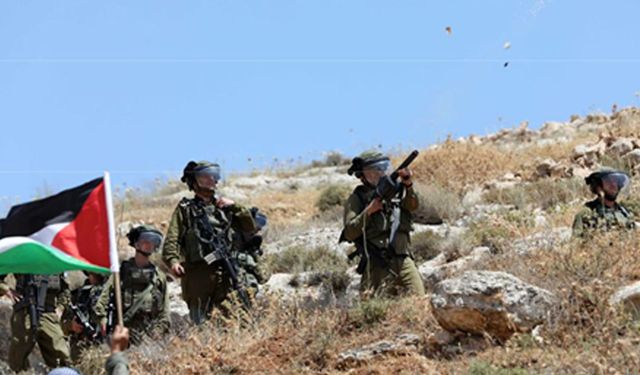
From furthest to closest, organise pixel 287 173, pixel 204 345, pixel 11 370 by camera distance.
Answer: pixel 287 173, pixel 11 370, pixel 204 345

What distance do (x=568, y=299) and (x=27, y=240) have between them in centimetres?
369

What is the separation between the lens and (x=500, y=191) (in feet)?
60.4

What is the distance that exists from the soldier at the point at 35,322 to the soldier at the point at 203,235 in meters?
1.55

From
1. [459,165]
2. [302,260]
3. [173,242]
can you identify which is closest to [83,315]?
[173,242]

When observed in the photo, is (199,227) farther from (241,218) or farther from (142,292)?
(142,292)

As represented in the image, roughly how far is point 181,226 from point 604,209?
11.9ft

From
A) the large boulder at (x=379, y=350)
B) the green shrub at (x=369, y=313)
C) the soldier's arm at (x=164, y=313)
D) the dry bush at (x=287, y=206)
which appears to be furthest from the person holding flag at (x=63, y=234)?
the dry bush at (x=287, y=206)

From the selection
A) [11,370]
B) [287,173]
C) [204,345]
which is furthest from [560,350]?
[287,173]

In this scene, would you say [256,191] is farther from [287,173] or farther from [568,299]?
[568,299]

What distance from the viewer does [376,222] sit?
1104 centimetres

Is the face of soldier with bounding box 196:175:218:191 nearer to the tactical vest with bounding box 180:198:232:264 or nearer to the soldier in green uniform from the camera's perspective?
the tactical vest with bounding box 180:198:232:264

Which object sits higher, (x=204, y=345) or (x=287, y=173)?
(x=287, y=173)

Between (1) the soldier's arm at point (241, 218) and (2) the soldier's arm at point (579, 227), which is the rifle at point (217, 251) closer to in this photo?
(1) the soldier's arm at point (241, 218)

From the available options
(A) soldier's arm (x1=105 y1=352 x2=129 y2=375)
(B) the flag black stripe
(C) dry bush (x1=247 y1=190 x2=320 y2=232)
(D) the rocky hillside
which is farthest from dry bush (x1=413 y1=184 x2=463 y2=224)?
(A) soldier's arm (x1=105 y1=352 x2=129 y2=375)
